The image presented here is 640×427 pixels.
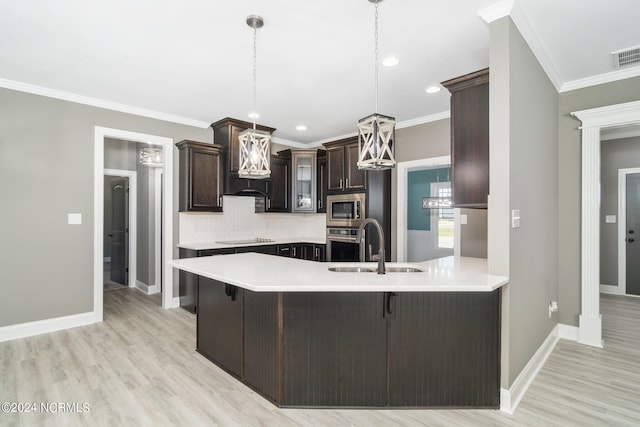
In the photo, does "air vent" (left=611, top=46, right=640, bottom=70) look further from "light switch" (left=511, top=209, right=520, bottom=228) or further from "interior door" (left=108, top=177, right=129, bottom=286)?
"interior door" (left=108, top=177, right=129, bottom=286)

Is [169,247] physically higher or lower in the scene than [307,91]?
lower

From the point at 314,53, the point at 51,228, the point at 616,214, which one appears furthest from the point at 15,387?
the point at 616,214

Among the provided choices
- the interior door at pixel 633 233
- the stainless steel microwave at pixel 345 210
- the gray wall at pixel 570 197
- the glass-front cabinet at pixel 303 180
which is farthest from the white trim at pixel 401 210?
the interior door at pixel 633 233

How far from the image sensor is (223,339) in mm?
2623

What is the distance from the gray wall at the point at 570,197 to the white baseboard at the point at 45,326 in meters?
5.46

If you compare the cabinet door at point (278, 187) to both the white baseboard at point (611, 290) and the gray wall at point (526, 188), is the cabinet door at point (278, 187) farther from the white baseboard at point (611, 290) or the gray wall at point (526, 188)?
the white baseboard at point (611, 290)

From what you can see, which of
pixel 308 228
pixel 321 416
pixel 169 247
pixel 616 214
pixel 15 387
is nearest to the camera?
pixel 321 416

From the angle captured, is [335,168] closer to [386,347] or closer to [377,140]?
[377,140]

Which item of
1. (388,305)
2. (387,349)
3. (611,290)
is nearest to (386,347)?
(387,349)

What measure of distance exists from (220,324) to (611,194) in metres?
6.39

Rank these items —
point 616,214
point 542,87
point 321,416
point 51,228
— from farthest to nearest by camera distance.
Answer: point 616,214
point 51,228
point 542,87
point 321,416

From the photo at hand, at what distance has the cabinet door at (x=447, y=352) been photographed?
2.10 metres

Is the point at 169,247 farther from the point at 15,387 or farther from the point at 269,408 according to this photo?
the point at 269,408

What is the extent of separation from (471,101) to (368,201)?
2.33m
